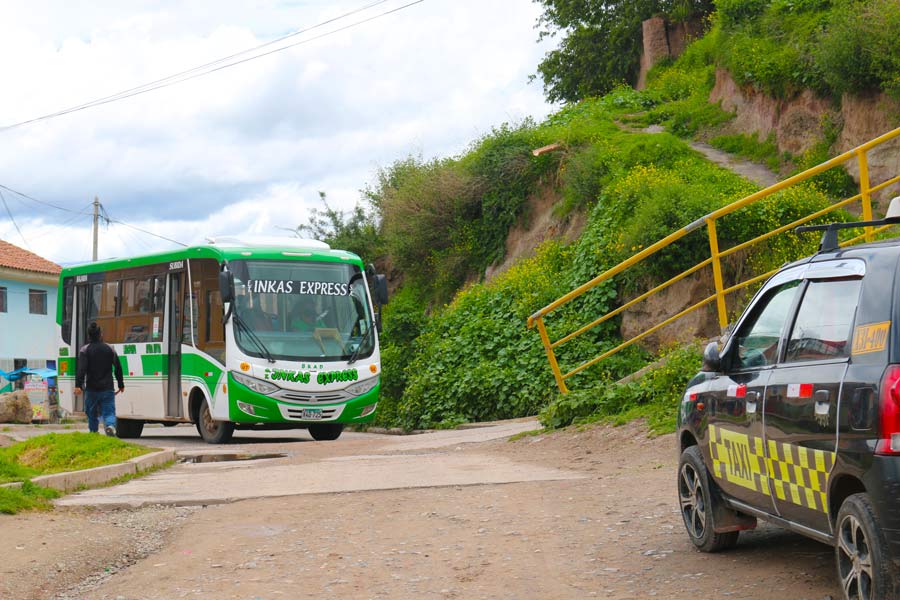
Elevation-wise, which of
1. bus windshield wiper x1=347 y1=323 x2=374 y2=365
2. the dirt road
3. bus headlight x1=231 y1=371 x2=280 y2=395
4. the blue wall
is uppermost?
the blue wall

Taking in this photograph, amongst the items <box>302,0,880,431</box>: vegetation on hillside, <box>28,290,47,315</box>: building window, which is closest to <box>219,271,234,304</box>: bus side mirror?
<box>302,0,880,431</box>: vegetation on hillside

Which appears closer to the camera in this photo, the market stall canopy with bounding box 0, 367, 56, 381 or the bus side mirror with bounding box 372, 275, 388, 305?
the bus side mirror with bounding box 372, 275, 388, 305

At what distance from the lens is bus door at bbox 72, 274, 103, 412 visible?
904 inches

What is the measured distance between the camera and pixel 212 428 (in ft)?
63.0

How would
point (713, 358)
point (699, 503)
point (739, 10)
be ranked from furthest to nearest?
1. point (739, 10)
2. point (699, 503)
3. point (713, 358)

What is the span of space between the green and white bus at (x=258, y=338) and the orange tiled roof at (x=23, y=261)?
2835 centimetres

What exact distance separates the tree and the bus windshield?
64.8ft

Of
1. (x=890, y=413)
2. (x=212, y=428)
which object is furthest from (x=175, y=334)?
(x=890, y=413)

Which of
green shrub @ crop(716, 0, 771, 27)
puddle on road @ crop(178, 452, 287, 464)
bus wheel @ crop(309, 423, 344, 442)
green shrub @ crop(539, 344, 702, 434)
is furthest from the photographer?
green shrub @ crop(716, 0, 771, 27)

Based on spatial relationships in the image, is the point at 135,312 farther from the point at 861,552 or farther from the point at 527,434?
the point at 861,552

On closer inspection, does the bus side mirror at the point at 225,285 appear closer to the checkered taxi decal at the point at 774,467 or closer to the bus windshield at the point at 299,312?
the bus windshield at the point at 299,312

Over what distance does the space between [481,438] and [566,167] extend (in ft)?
37.4

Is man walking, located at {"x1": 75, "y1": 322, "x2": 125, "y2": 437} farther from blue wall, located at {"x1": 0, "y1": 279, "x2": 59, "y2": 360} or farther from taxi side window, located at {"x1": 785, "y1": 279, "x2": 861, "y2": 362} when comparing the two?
blue wall, located at {"x1": 0, "y1": 279, "x2": 59, "y2": 360}

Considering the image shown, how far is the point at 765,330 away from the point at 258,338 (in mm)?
13255
